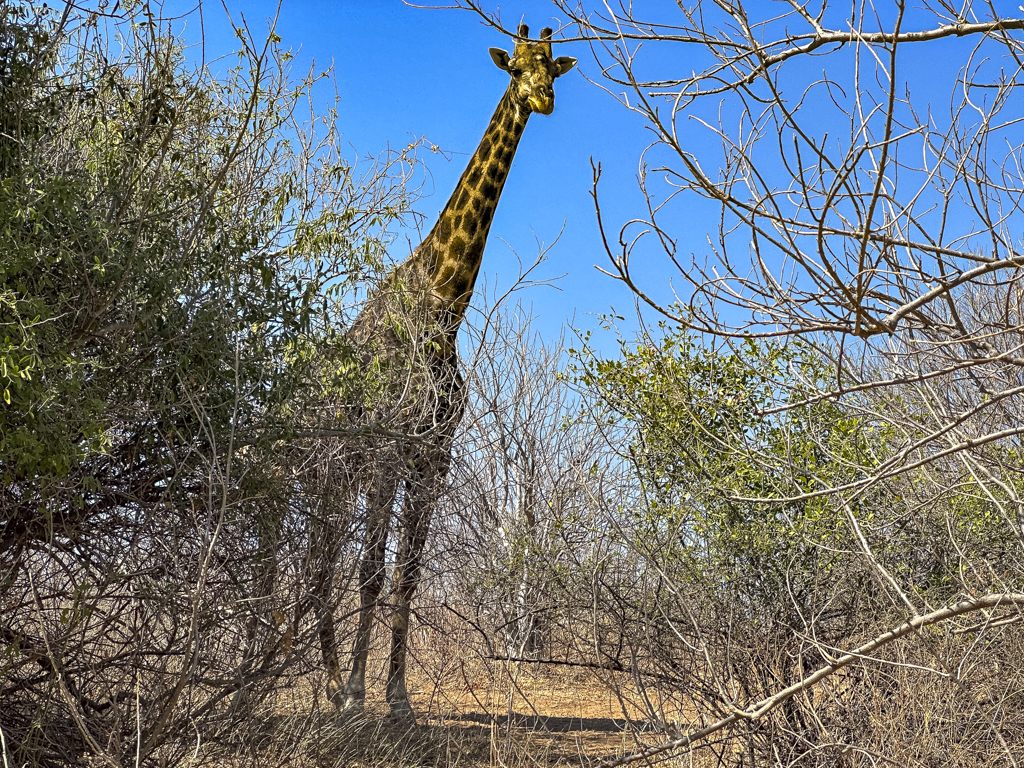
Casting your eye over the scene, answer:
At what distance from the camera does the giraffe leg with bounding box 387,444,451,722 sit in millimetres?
6684

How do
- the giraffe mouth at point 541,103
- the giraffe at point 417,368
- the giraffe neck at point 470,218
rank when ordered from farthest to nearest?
the giraffe mouth at point 541,103
the giraffe neck at point 470,218
the giraffe at point 417,368

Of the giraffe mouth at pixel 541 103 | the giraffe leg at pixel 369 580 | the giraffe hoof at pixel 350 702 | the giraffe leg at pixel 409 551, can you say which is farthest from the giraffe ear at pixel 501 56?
the giraffe hoof at pixel 350 702

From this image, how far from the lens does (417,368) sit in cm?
716

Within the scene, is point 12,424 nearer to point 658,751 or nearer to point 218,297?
point 218,297

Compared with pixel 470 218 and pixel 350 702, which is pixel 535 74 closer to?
pixel 470 218

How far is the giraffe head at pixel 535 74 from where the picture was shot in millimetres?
9008

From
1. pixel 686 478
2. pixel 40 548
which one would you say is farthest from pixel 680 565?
pixel 40 548

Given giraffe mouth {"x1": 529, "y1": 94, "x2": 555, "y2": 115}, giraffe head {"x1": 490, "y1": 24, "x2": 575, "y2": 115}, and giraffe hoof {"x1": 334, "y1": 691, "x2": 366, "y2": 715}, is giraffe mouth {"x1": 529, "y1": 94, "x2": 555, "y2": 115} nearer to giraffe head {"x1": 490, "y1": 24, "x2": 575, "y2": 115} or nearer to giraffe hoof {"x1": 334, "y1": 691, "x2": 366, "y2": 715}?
giraffe head {"x1": 490, "y1": 24, "x2": 575, "y2": 115}

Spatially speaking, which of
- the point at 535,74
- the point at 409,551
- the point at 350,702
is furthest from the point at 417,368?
the point at 535,74

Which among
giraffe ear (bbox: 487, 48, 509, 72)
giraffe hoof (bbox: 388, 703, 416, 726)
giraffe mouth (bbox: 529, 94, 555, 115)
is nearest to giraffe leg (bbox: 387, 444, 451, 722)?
giraffe hoof (bbox: 388, 703, 416, 726)

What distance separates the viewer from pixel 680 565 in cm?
596

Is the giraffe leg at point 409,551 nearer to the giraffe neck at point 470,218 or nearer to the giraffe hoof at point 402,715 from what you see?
the giraffe hoof at point 402,715

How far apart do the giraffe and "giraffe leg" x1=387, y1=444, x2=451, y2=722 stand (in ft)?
0.03

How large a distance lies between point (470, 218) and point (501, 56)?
63.5 inches
